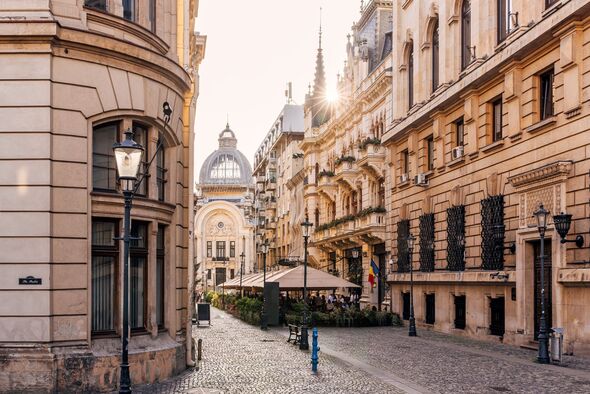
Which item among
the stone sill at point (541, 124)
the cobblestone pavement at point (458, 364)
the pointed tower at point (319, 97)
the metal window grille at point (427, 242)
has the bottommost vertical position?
the cobblestone pavement at point (458, 364)

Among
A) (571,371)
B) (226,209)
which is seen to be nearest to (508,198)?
(571,371)

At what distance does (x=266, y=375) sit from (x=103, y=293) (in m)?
4.61

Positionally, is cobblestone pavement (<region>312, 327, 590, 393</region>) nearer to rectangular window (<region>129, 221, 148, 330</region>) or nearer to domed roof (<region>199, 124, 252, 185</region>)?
rectangular window (<region>129, 221, 148, 330</region>)

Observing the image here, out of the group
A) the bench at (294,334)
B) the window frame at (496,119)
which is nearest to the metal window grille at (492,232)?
the window frame at (496,119)

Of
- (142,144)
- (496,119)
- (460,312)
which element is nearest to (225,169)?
(460,312)

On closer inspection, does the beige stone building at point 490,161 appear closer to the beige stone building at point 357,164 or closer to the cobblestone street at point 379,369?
the cobblestone street at point 379,369

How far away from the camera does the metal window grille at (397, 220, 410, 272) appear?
127ft

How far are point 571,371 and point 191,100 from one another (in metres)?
11.1

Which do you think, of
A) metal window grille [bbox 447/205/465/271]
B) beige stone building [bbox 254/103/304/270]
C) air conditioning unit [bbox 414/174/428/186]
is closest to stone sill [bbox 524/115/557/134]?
metal window grille [bbox 447/205/465/271]

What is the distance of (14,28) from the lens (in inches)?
576

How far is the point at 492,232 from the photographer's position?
27.9 m

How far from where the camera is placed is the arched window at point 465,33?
31.8 metres

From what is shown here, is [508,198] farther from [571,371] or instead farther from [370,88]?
[370,88]

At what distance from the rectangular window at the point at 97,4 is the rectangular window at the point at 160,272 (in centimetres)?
469
